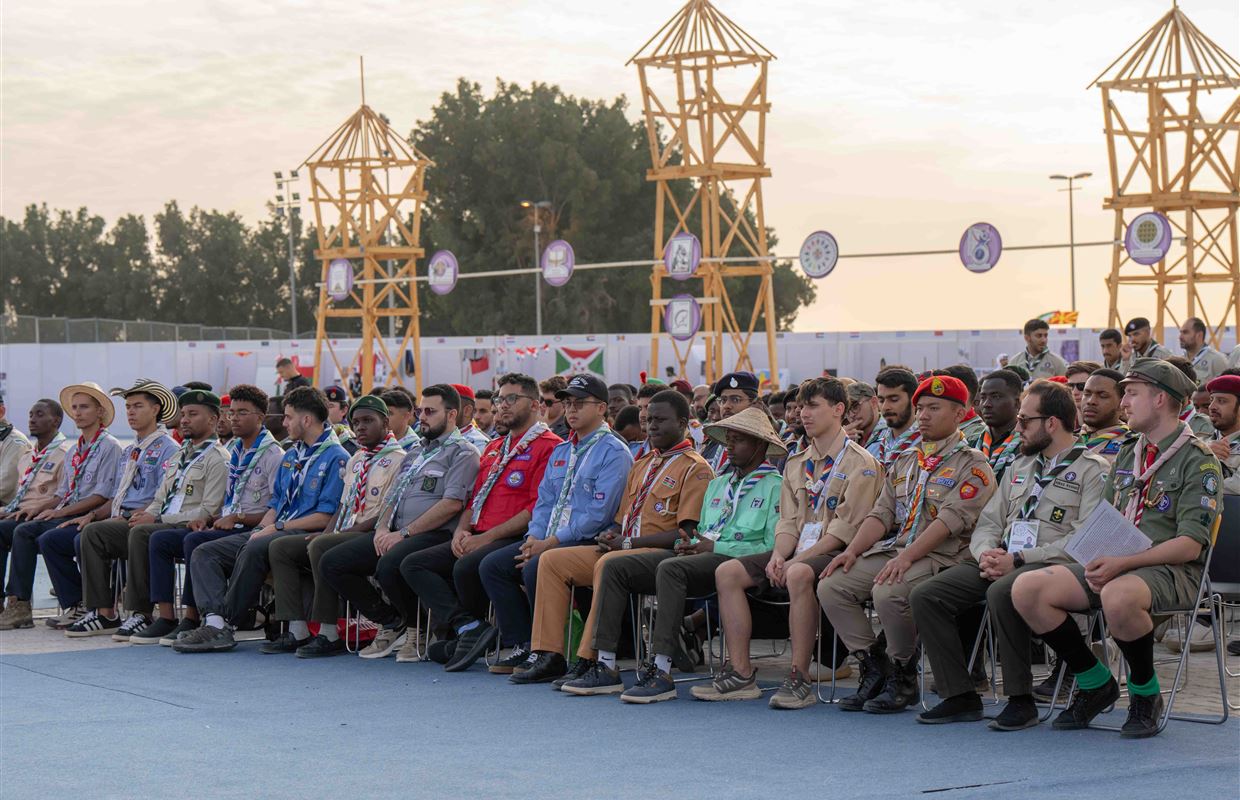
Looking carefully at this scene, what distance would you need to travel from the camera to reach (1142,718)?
246 inches

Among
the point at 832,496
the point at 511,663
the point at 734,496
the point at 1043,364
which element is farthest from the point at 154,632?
the point at 1043,364

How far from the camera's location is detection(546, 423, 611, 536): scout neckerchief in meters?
8.55

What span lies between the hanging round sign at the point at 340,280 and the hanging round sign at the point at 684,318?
8487mm

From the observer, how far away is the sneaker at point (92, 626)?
10.8 meters

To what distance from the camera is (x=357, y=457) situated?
386 inches

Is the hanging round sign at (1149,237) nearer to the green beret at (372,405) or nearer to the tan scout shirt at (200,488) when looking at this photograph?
the green beret at (372,405)

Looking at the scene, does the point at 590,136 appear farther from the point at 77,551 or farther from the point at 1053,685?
the point at 1053,685

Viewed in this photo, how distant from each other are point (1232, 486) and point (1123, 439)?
1.31m

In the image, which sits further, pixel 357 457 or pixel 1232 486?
pixel 357 457

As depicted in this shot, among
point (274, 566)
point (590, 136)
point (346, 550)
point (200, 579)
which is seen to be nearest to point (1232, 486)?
point (346, 550)

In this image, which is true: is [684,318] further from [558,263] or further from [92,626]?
[92,626]

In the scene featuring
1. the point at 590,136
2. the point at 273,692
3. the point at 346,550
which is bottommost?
the point at 273,692

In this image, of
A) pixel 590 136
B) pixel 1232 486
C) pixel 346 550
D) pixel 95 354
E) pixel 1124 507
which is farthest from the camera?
pixel 590 136

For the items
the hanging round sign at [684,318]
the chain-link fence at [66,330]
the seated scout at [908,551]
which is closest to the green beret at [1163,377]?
the seated scout at [908,551]
